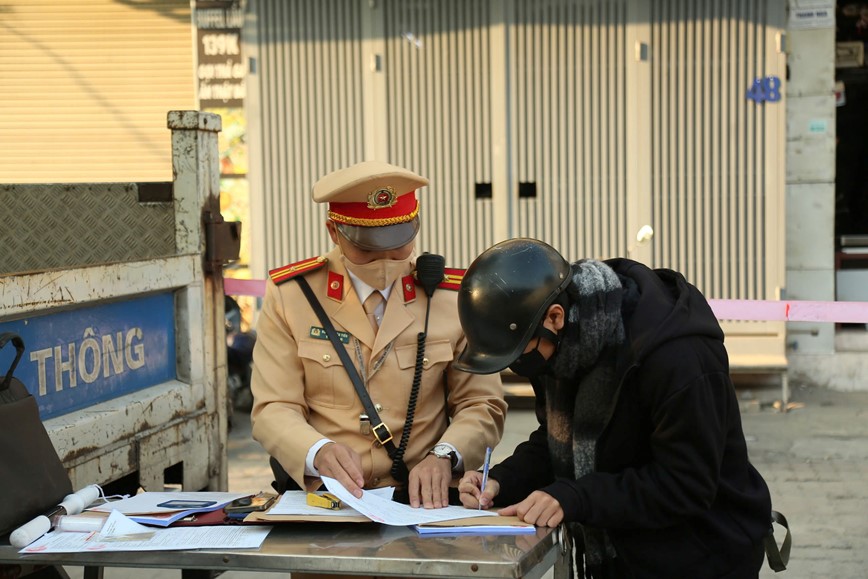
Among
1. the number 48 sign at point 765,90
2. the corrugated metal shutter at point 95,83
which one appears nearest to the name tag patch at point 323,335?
the number 48 sign at point 765,90

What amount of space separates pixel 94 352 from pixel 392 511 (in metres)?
1.24

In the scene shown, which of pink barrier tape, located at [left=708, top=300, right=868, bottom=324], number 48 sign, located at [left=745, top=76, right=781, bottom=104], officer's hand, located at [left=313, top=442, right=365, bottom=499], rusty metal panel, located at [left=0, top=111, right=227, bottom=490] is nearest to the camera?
officer's hand, located at [left=313, top=442, right=365, bottom=499]

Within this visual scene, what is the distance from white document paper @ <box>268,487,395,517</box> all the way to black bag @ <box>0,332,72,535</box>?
21.4 inches

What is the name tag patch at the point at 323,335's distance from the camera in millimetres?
3000

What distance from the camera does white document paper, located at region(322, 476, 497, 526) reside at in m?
2.39

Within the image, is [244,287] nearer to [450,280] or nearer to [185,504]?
[450,280]

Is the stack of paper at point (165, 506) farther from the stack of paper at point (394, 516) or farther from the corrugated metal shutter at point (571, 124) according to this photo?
the corrugated metal shutter at point (571, 124)

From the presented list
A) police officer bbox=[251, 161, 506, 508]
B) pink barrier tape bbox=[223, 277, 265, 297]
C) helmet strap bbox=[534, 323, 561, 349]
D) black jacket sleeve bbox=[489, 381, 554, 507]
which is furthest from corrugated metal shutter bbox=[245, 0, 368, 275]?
helmet strap bbox=[534, 323, 561, 349]

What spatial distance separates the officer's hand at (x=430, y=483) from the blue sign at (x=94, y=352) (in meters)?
1.08

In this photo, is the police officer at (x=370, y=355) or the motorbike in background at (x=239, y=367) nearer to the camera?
the police officer at (x=370, y=355)

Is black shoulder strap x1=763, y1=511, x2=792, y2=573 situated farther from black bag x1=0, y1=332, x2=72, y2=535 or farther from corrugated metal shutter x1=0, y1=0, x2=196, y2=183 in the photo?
corrugated metal shutter x1=0, y1=0, x2=196, y2=183

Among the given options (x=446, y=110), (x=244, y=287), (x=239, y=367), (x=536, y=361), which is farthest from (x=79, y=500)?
(x=446, y=110)

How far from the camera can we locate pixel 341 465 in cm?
274

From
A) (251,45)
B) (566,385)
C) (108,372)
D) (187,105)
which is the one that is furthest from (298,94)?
(566,385)
